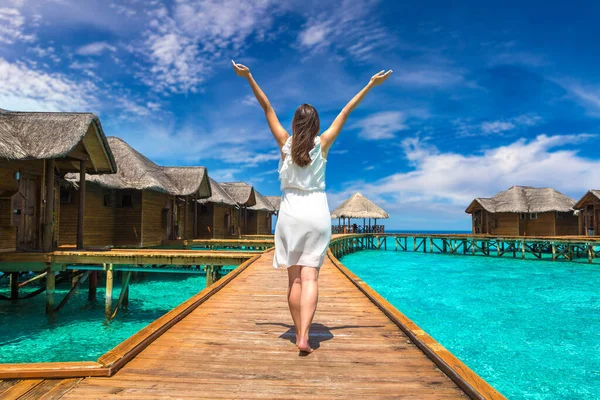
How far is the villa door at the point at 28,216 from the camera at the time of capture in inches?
468

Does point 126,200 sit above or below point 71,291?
above

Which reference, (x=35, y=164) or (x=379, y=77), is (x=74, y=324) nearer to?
(x=35, y=164)

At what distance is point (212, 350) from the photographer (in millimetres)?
2822

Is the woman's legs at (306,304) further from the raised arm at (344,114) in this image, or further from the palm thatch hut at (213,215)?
the palm thatch hut at (213,215)

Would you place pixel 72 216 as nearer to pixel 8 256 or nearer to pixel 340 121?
pixel 8 256

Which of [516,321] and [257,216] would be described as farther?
[257,216]

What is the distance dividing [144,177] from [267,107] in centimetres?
1592

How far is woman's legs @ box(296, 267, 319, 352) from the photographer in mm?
2746

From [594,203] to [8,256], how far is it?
38.6 meters

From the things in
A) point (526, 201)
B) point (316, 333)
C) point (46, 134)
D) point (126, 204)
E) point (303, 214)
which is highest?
point (46, 134)

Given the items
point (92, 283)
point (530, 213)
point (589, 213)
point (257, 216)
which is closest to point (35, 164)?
point (92, 283)

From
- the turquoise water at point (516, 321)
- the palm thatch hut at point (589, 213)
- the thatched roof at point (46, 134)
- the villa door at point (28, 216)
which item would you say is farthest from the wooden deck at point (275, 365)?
the palm thatch hut at point (589, 213)

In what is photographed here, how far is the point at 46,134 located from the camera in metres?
11.5

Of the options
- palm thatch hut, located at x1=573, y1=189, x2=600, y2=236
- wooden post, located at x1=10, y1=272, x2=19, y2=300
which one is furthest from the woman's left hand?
palm thatch hut, located at x1=573, y1=189, x2=600, y2=236
